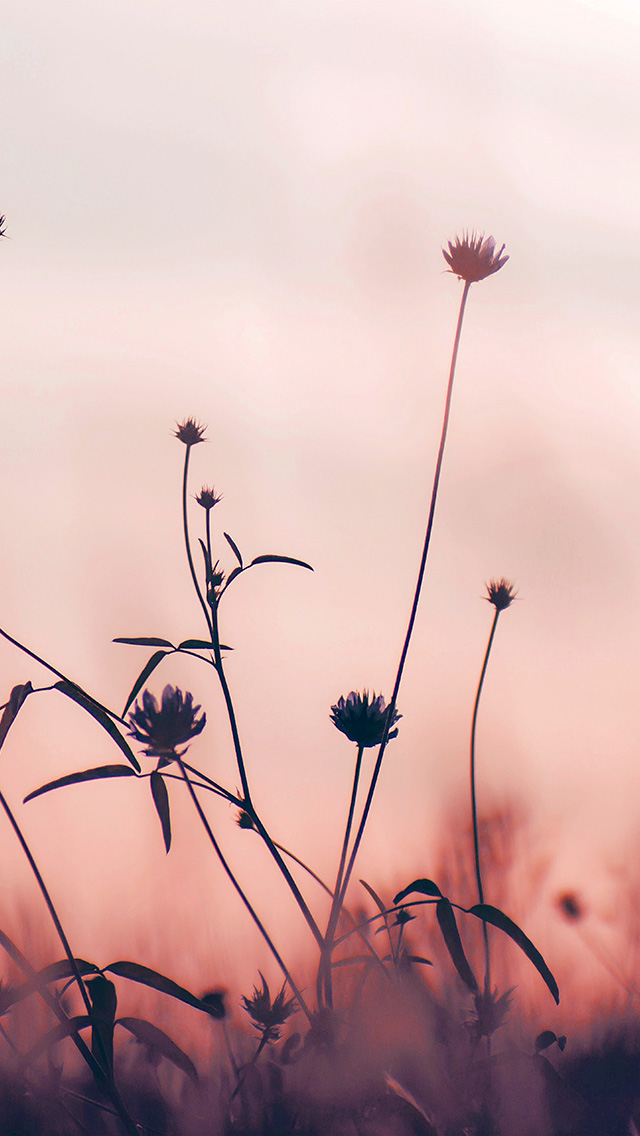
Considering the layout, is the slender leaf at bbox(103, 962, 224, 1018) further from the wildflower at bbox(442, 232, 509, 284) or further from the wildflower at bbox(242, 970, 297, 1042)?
the wildflower at bbox(442, 232, 509, 284)

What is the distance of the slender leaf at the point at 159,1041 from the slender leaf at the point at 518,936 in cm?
28

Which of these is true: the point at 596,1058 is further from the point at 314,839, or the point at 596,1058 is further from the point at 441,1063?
the point at 314,839

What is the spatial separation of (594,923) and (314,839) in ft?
1.04

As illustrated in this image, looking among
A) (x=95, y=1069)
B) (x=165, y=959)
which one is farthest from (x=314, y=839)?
(x=95, y=1069)

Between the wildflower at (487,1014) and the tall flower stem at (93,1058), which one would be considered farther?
the wildflower at (487,1014)

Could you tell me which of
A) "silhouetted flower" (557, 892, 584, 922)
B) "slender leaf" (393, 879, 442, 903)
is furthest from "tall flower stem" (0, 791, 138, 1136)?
"silhouetted flower" (557, 892, 584, 922)

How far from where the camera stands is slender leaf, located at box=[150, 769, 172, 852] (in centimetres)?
80

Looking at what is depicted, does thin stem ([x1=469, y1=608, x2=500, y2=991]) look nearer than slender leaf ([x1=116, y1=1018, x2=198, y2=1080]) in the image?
No

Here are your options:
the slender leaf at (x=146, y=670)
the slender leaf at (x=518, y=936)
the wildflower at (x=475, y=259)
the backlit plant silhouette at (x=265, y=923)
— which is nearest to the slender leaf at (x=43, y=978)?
the backlit plant silhouette at (x=265, y=923)

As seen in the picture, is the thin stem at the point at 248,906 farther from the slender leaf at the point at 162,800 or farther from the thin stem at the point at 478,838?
the thin stem at the point at 478,838

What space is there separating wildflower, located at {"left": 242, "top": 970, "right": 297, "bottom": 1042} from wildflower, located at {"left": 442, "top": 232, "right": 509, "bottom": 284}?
74 centimetres

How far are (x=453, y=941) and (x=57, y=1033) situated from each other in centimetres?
35

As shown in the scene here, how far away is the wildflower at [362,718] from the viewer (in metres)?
0.88

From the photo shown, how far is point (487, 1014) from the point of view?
91 cm
